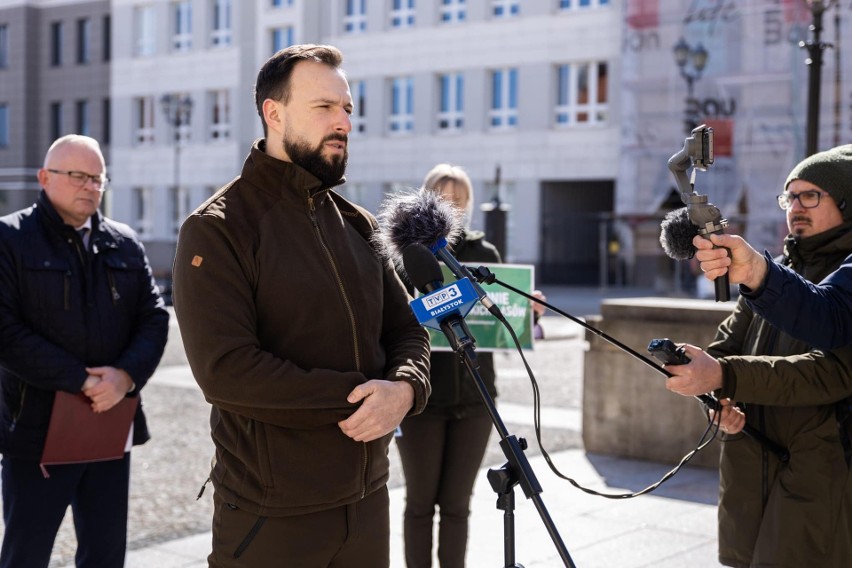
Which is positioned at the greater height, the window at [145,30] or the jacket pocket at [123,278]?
the window at [145,30]

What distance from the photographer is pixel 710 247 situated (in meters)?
3.19

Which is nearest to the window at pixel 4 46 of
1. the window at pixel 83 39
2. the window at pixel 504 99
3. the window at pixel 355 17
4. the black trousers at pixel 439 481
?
the window at pixel 83 39

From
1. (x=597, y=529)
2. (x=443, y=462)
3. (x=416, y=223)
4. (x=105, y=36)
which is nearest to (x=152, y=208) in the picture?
(x=105, y=36)

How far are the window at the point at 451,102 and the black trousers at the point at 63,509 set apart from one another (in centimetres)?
3872

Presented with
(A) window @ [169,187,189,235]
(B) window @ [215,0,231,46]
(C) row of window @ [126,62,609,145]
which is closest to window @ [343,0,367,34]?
(C) row of window @ [126,62,609,145]

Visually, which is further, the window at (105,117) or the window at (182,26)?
the window at (105,117)

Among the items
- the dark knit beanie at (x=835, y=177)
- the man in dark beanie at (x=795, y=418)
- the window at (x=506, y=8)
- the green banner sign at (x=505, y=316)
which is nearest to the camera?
the man in dark beanie at (x=795, y=418)

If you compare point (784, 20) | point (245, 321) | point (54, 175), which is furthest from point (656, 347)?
point (784, 20)

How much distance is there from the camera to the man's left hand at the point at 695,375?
353cm

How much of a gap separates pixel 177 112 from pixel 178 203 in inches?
Answer: 432

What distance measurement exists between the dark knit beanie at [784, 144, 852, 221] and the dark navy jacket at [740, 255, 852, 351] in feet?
1.10

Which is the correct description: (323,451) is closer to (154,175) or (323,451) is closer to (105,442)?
(105,442)

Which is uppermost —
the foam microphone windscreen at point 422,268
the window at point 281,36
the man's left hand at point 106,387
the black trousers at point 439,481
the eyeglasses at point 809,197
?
the window at point 281,36

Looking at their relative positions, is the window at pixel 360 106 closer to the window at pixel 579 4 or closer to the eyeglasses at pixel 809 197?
the window at pixel 579 4
